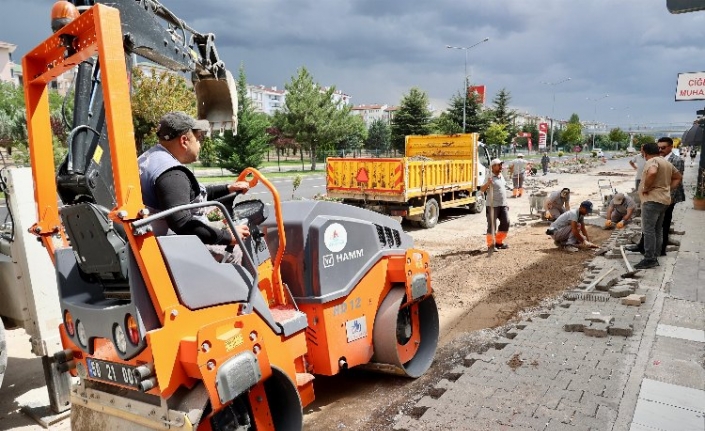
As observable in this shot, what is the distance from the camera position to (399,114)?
43.7 m

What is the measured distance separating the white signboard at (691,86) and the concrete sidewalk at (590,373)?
35.8 feet

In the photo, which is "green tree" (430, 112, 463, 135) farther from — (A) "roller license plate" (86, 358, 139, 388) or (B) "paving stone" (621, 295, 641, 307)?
(A) "roller license plate" (86, 358, 139, 388)

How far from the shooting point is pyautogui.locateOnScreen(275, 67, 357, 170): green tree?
4041 centimetres

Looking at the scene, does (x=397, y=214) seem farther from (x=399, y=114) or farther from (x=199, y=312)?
(x=399, y=114)

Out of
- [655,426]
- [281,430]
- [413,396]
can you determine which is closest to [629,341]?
[655,426]

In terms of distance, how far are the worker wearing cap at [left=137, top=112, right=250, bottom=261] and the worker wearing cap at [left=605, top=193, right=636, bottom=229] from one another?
35.8 ft

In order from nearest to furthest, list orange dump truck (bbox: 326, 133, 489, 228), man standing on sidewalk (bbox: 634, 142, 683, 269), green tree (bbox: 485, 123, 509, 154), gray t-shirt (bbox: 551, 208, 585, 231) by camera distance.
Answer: man standing on sidewalk (bbox: 634, 142, 683, 269) < gray t-shirt (bbox: 551, 208, 585, 231) < orange dump truck (bbox: 326, 133, 489, 228) < green tree (bbox: 485, 123, 509, 154)

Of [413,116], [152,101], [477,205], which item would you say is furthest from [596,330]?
[413,116]

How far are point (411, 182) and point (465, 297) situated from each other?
5602mm

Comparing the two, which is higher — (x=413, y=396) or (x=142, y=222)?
(x=142, y=222)

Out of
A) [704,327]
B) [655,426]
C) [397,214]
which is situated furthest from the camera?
[397,214]

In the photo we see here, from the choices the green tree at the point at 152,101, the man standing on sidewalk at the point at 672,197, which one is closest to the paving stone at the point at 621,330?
the man standing on sidewalk at the point at 672,197

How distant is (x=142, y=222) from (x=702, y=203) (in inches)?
585

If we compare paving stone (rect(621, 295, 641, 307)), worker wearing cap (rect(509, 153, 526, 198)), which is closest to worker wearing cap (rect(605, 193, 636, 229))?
paving stone (rect(621, 295, 641, 307))
